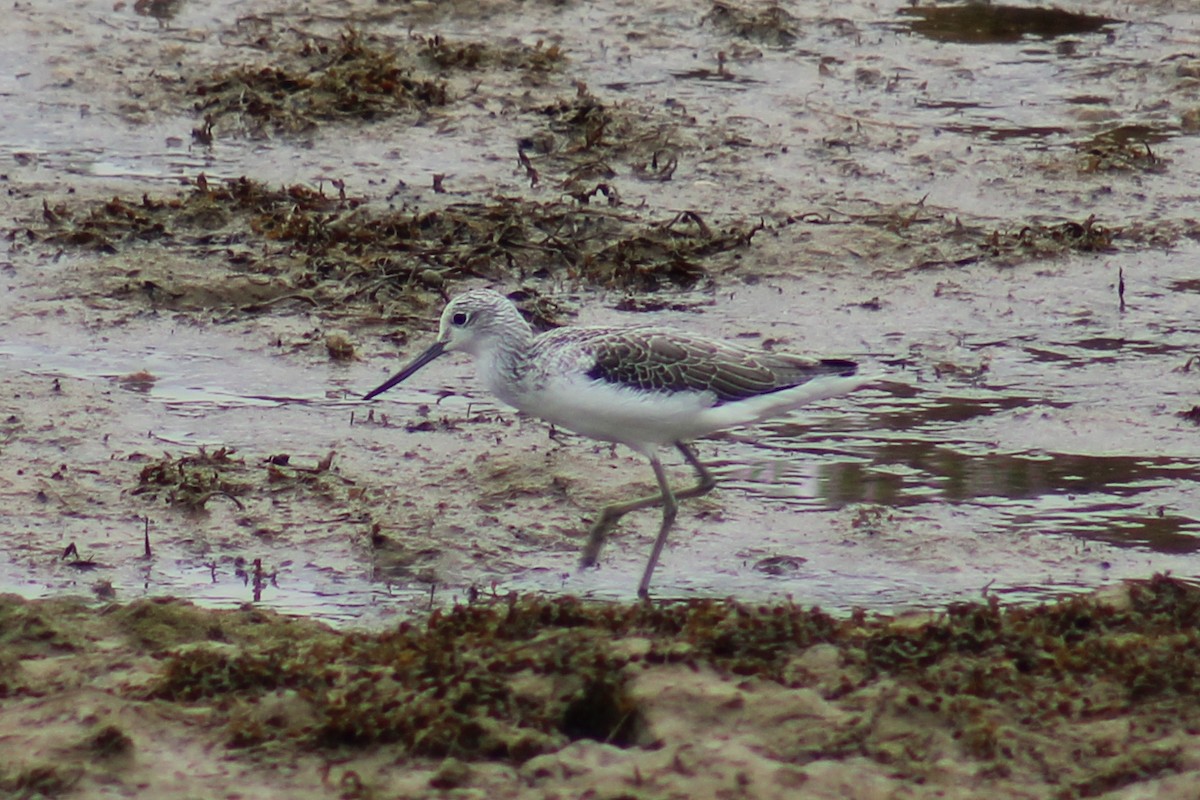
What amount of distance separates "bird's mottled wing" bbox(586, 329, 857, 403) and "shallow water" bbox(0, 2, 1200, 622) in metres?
0.65

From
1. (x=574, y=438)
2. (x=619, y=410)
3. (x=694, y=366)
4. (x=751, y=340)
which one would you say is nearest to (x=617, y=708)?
(x=619, y=410)

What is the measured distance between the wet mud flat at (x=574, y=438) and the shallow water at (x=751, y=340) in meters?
0.03

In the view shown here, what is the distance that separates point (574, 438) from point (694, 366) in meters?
1.35

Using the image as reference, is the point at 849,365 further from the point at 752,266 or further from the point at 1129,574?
the point at 752,266

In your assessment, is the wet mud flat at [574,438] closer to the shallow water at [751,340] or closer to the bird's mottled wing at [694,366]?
the shallow water at [751,340]

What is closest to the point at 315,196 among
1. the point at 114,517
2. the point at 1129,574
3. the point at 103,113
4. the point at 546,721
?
the point at 103,113

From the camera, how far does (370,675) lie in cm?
582

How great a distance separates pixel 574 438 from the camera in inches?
360

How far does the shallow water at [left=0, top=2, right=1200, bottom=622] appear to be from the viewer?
7.96 metres

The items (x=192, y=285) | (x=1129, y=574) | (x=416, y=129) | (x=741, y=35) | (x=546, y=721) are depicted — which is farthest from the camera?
(x=741, y=35)

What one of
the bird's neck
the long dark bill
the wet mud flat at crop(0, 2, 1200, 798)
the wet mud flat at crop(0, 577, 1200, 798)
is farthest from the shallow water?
the wet mud flat at crop(0, 577, 1200, 798)

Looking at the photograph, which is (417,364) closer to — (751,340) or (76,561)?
(76,561)

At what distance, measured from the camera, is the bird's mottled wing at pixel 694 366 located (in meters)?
7.77

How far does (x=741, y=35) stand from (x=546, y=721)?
33.0 ft
